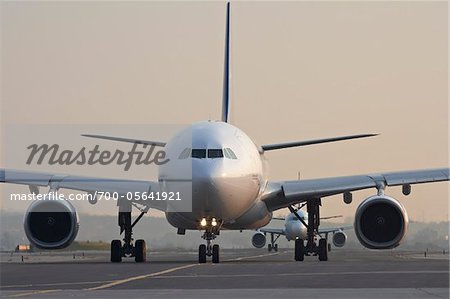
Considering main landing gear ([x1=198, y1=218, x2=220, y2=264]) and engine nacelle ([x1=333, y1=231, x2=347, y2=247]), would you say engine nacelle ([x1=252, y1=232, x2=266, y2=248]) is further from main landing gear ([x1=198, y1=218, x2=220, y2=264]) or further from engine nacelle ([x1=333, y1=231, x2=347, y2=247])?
main landing gear ([x1=198, y1=218, x2=220, y2=264])

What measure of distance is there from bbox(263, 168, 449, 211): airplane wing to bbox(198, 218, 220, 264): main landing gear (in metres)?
4.09

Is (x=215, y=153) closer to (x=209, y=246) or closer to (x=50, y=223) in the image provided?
(x=209, y=246)

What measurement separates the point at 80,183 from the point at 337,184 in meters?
8.65

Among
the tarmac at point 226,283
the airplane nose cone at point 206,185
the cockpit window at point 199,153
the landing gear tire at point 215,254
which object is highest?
the cockpit window at point 199,153

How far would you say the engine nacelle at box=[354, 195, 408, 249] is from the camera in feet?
111

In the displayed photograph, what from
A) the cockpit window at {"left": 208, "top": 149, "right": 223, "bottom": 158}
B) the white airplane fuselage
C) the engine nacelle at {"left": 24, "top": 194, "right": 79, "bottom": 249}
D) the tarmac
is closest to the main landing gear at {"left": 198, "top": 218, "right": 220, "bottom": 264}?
the white airplane fuselage

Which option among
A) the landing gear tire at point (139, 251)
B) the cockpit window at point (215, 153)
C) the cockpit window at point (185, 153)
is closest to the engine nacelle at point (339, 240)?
the landing gear tire at point (139, 251)

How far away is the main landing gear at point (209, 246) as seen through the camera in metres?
32.9

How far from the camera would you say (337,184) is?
36.2 meters

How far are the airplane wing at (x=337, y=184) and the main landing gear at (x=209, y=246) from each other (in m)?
4.09

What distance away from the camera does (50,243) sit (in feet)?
113

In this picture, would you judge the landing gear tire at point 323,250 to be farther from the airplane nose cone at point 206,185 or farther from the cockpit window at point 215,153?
the cockpit window at point 215,153

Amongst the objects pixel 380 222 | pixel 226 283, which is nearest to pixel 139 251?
pixel 380 222

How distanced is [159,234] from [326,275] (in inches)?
1757
